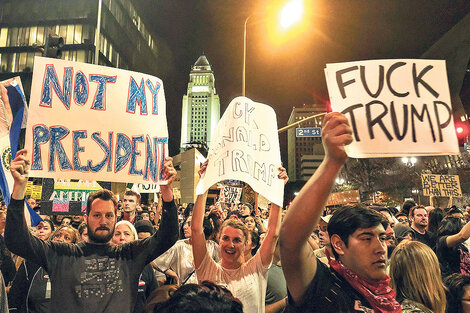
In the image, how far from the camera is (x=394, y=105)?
9.77ft

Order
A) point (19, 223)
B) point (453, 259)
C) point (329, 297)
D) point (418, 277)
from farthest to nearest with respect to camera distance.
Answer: point (453, 259), point (418, 277), point (19, 223), point (329, 297)

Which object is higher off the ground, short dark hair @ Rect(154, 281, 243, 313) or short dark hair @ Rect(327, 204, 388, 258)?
short dark hair @ Rect(327, 204, 388, 258)

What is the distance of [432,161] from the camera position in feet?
107

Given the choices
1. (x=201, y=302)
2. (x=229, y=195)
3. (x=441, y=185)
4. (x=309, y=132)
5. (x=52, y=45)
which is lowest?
(x=201, y=302)

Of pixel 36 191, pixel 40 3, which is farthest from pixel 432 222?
pixel 40 3

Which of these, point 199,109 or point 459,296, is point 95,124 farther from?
point 199,109

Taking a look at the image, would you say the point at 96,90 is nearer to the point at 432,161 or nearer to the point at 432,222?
the point at 432,222

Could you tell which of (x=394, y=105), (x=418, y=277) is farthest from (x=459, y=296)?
(x=394, y=105)

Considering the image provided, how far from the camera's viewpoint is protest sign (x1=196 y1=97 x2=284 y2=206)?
3383mm

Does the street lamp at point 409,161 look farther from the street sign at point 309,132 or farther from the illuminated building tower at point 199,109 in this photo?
the illuminated building tower at point 199,109

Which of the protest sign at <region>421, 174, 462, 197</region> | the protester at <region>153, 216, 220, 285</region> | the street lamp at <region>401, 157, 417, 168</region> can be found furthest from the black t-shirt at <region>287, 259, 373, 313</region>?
the street lamp at <region>401, 157, 417, 168</region>

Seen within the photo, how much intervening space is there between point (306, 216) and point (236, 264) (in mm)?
1978

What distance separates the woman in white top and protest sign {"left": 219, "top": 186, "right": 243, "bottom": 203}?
28.7 ft

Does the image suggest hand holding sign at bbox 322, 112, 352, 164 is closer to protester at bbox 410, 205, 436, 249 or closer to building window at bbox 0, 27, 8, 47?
protester at bbox 410, 205, 436, 249
